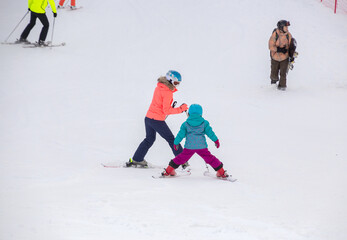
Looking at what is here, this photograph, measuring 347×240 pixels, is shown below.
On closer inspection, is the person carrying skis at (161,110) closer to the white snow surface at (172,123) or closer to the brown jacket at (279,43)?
the white snow surface at (172,123)

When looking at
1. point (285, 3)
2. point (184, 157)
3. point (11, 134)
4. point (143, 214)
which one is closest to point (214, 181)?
point (184, 157)

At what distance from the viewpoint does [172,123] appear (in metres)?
9.09

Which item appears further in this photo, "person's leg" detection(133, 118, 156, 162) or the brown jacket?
the brown jacket

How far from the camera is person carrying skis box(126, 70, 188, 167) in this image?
636 cm

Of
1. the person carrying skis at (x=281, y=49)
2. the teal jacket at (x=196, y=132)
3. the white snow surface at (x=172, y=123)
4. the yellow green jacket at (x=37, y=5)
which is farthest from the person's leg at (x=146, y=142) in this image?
the yellow green jacket at (x=37, y=5)

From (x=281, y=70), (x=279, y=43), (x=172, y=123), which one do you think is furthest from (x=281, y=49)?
(x=172, y=123)

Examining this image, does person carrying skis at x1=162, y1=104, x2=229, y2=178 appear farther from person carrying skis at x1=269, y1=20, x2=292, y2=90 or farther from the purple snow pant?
person carrying skis at x1=269, y1=20, x2=292, y2=90

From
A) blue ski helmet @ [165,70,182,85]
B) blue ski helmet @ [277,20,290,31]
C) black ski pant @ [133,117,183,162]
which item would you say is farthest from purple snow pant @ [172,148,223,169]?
blue ski helmet @ [277,20,290,31]

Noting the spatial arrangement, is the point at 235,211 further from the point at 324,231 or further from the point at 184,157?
the point at 184,157

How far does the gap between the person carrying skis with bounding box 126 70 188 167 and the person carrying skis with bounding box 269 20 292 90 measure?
16.6 ft

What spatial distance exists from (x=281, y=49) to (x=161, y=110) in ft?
17.3

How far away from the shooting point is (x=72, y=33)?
1488 cm

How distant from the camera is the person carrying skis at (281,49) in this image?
10.8 metres

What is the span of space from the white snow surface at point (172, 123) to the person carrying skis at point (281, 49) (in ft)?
1.36
